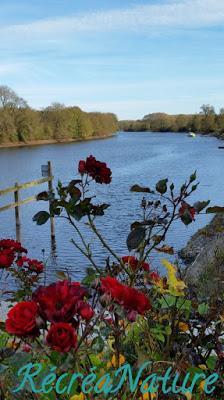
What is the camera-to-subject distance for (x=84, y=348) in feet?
4.64

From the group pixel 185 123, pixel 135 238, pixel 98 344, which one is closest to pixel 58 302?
pixel 98 344

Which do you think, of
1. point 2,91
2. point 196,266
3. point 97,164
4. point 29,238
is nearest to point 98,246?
point 29,238

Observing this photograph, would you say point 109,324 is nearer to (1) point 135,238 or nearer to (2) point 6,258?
(1) point 135,238

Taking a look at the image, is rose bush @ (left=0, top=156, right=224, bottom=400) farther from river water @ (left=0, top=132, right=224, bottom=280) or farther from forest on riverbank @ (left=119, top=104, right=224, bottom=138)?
forest on riverbank @ (left=119, top=104, right=224, bottom=138)

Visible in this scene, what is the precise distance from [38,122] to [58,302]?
79.7 metres

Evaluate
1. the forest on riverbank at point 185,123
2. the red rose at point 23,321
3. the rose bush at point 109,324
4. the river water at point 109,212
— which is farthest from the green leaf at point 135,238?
the forest on riverbank at point 185,123

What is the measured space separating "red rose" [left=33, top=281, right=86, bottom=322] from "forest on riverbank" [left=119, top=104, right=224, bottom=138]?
9145cm

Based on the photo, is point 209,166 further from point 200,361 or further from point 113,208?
point 200,361

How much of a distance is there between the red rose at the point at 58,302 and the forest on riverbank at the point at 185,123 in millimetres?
91450

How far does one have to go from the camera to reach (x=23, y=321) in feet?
4.16

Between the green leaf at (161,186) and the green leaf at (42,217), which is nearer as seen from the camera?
the green leaf at (161,186)

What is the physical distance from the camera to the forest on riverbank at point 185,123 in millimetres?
111375

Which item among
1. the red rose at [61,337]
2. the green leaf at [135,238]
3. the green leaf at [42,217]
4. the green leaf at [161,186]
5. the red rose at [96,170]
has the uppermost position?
the red rose at [96,170]

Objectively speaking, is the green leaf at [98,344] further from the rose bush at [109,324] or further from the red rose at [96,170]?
the red rose at [96,170]
